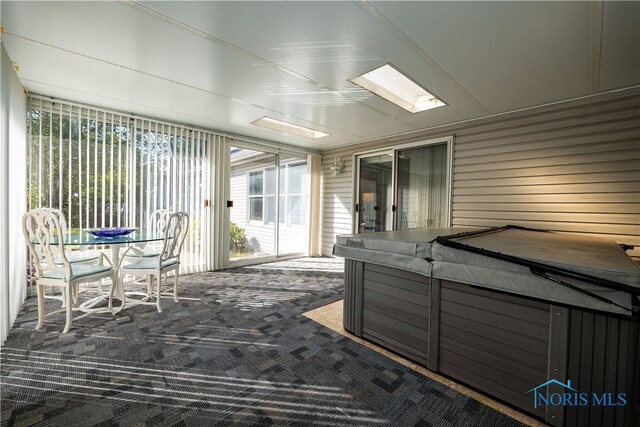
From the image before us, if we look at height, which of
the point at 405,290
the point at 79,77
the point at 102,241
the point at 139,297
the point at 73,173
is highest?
the point at 79,77

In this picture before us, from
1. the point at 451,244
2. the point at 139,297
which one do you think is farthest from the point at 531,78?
the point at 139,297

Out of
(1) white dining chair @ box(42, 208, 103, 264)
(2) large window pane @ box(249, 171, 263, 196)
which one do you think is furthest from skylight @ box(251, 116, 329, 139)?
(1) white dining chair @ box(42, 208, 103, 264)

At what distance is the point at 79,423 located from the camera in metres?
1.40

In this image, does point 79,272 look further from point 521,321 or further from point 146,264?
point 521,321

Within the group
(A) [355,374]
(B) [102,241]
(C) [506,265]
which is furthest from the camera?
(B) [102,241]

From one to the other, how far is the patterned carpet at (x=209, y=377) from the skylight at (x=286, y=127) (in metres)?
3.09

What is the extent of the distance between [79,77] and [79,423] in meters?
3.17

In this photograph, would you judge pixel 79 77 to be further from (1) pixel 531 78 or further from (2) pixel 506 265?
(1) pixel 531 78

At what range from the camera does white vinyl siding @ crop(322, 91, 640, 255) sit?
9.48 feet

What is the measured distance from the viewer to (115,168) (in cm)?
378

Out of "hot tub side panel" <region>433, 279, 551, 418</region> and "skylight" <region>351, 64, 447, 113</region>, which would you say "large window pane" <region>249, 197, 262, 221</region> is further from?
"hot tub side panel" <region>433, 279, 551, 418</region>

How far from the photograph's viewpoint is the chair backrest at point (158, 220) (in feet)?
12.8

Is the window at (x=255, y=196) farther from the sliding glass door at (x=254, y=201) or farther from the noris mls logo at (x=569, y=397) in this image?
the noris mls logo at (x=569, y=397)

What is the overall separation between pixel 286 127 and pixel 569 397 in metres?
4.74
